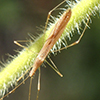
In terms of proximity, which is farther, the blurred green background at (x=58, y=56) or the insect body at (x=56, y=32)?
the blurred green background at (x=58, y=56)

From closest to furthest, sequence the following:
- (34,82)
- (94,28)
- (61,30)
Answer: (61,30), (94,28), (34,82)

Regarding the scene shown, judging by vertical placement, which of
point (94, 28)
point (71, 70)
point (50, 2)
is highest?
point (50, 2)

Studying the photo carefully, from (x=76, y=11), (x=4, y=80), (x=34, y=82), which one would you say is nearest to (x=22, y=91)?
(x=34, y=82)

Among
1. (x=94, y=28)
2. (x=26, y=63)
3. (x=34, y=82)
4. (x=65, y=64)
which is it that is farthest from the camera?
(x=34, y=82)

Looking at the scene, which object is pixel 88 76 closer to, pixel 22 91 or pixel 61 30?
pixel 22 91

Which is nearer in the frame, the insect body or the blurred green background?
the insect body

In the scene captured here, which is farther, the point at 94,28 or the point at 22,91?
the point at 22,91

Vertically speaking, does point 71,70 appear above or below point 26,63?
below

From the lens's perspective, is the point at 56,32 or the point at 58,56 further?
the point at 58,56
